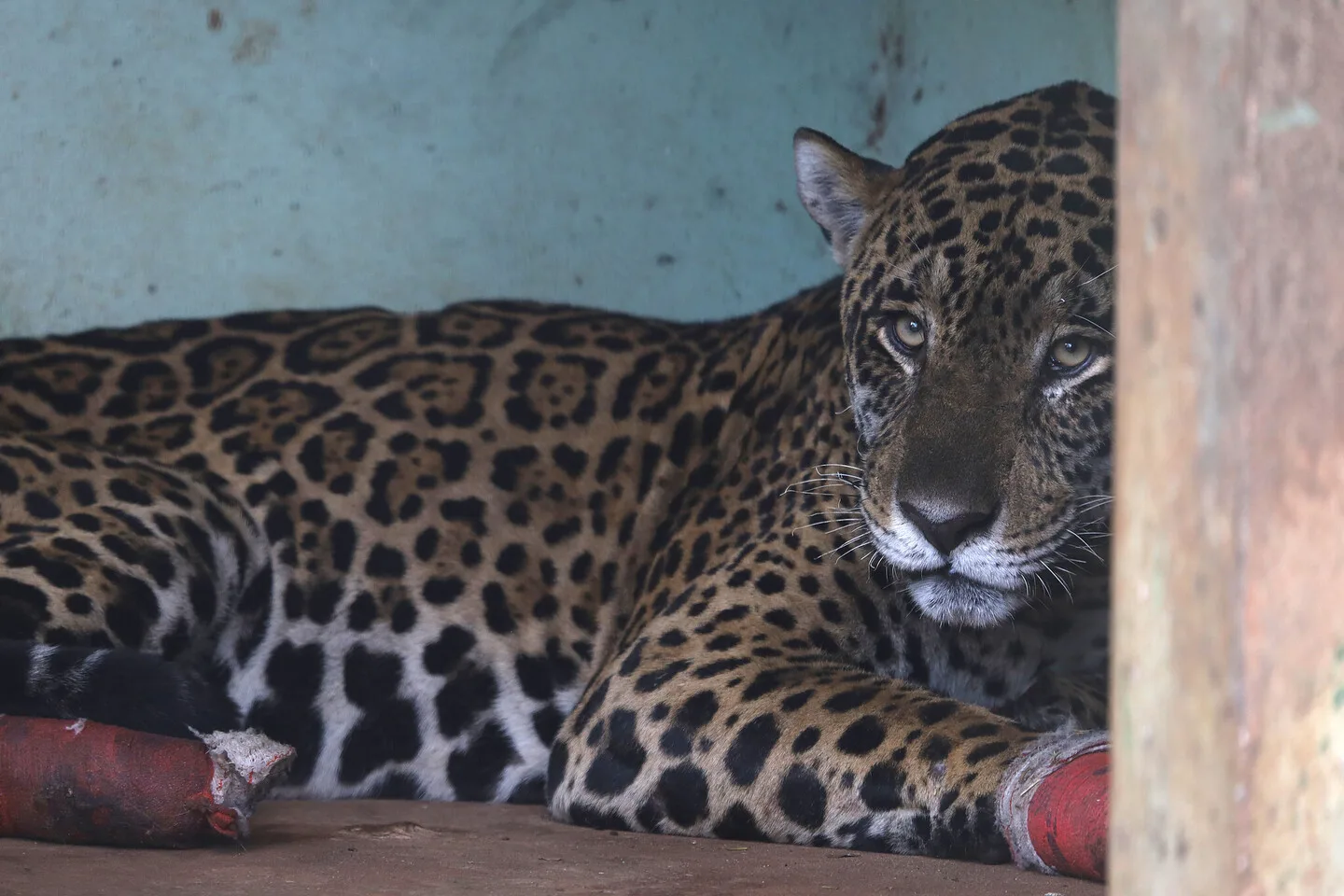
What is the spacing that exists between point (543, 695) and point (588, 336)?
1.09 meters

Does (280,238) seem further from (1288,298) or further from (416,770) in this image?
(1288,298)

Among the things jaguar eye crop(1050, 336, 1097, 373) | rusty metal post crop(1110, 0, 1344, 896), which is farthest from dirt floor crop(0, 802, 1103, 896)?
rusty metal post crop(1110, 0, 1344, 896)

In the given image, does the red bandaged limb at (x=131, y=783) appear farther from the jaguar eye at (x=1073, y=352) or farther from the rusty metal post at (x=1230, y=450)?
the rusty metal post at (x=1230, y=450)

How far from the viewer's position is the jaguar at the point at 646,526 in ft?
12.2

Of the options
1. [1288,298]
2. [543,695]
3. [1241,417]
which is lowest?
[543,695]

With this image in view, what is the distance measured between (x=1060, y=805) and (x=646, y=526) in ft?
6.91

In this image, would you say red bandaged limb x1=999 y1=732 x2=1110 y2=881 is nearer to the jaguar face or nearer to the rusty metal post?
the jaguar face

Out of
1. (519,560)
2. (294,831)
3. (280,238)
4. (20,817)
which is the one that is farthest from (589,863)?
(280,238)

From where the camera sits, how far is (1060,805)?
9.86ft

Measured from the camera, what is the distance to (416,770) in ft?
15.7

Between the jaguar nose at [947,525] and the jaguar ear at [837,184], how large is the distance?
1059 millimetres

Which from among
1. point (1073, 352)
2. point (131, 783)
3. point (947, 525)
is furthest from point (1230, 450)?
point (131, 783)

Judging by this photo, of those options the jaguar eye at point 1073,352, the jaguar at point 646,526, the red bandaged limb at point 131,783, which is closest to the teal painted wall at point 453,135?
the jaguar at point 646,526

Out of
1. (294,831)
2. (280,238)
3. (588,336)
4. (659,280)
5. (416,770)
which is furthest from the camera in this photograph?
(659,280)
